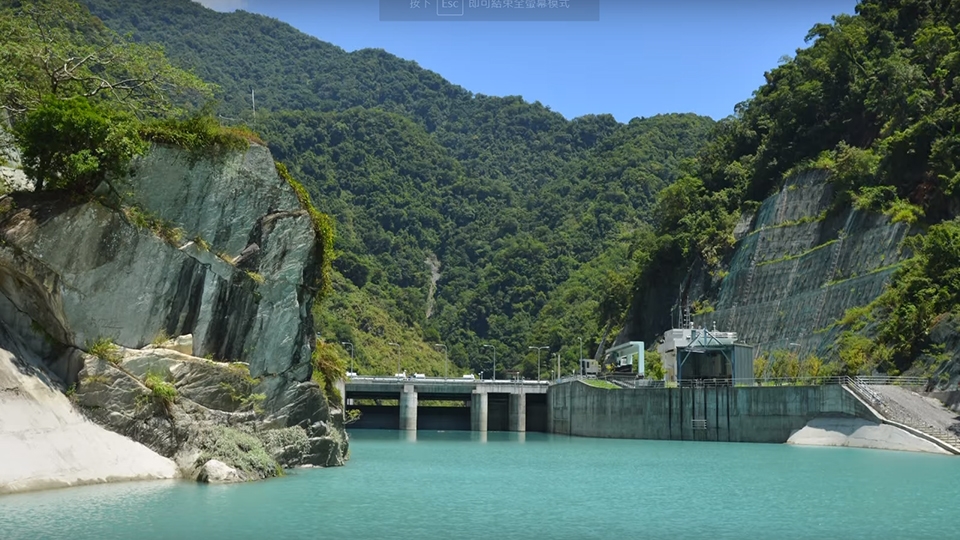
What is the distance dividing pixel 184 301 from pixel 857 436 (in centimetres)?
3979

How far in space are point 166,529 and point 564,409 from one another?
6694cm

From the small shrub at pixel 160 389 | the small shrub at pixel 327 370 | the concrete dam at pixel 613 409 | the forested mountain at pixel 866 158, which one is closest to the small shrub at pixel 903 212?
the forested mountain at pixel 866 158

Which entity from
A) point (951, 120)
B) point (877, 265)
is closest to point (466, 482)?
point (877, 265)

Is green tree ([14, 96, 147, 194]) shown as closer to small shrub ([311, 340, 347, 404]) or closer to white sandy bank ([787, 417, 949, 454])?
small shrub ([311, 340, 347, 404])

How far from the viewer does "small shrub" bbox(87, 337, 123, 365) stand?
1228 inches

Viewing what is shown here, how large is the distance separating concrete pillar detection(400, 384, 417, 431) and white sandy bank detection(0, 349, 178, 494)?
68.6 metres

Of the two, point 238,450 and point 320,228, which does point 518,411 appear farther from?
point 238,450

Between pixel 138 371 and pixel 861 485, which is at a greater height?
pixel 138 371

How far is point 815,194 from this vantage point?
8806cm

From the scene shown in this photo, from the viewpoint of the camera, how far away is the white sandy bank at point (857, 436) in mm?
52834

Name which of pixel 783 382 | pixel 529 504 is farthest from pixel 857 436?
pixel 529 504

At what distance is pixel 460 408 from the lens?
107 meters

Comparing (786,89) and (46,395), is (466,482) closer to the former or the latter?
(46,395)

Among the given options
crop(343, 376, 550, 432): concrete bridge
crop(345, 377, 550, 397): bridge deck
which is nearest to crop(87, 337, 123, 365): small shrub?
crop(343, 376, 550, 432): concrete bridge
